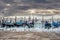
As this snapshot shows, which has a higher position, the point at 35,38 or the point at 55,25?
the point at 55,25

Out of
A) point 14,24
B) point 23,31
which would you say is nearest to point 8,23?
point 14,24

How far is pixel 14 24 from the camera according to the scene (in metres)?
9.62

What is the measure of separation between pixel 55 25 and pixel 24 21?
1.64 m

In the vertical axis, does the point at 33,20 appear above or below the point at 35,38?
above

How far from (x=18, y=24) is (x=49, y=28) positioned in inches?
64.2

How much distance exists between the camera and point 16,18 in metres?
9.53

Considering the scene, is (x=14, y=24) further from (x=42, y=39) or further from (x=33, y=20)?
(x=42, y=39)

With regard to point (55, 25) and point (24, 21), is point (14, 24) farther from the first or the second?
point (55, 25)

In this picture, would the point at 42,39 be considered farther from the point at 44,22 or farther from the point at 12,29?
the point at 12,29

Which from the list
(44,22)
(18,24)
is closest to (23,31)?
(18,24)

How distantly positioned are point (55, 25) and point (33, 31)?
1185 millimetres

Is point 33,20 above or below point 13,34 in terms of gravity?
above

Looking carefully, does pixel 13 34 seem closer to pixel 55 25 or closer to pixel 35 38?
pixel 35 38

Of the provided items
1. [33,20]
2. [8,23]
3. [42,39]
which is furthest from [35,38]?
[8,23]
